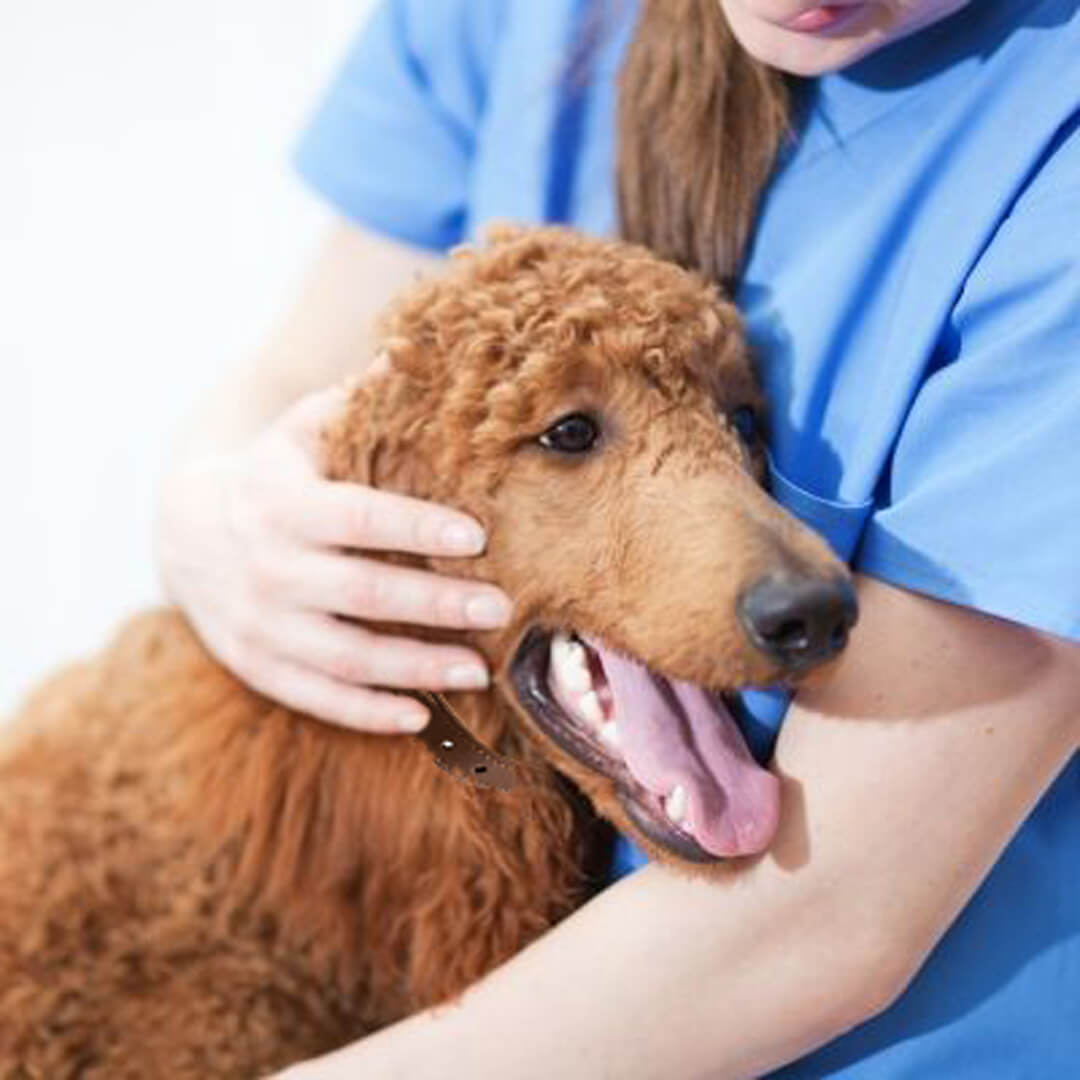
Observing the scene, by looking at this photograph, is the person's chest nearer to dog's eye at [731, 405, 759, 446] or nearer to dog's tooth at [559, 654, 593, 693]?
dog's eye at [731, 405, 759, 446]

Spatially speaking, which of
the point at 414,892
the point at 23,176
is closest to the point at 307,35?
the point at 23,176

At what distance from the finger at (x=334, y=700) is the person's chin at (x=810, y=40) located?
39cm

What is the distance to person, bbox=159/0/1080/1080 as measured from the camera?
84 cm

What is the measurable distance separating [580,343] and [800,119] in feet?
0.63

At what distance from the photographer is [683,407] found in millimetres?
940

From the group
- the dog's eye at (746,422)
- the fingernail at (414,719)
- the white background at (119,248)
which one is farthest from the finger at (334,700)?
the white background at (119,248)

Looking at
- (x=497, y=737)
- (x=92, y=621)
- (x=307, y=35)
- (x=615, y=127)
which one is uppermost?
(x=615, y=127)

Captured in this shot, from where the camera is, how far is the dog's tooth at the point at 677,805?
35.3 inches

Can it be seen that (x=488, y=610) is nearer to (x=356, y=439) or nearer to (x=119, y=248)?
(x=356, y=439)

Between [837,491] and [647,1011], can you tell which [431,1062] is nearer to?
[647,1011]

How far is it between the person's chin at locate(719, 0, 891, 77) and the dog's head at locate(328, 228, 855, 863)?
126 mm

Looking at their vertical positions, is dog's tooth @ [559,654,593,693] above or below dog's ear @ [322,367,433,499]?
below

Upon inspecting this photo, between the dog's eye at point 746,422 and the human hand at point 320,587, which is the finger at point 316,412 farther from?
the dog's eye at point 746,422

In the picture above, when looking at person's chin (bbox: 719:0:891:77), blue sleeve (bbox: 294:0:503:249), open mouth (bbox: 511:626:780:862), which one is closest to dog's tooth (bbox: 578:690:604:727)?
open mouth (bbox: 511:626:780:862)
